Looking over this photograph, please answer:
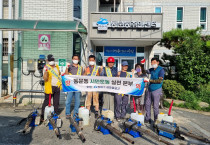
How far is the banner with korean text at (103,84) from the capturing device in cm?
494

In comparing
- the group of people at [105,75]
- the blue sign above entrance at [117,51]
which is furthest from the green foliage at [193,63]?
the group of people at [105,75]

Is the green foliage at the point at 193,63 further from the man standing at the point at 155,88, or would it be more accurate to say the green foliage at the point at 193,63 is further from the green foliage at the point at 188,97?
the man standing at the point at 155,88

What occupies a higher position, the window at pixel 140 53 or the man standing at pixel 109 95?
the window at pixel 140 53

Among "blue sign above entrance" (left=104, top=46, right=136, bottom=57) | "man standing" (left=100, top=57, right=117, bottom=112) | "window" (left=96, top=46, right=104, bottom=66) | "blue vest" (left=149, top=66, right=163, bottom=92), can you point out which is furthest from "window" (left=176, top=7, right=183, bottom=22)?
"man standing" (left=100, top=57, right=117, bottom=112)

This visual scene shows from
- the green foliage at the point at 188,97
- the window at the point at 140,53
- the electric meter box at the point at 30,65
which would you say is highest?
the window at the point at 140,53

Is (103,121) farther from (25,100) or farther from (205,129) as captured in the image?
(25,100)

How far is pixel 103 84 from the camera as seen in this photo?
16.6ft

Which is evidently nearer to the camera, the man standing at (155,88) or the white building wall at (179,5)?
the man standing at (155,88)

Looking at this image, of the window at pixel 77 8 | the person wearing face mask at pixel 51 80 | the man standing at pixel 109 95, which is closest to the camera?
the person wearing face mask at pixel 51 80

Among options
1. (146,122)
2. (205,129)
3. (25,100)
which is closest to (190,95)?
(205,129)

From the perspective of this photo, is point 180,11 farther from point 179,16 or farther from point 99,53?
point 99,53

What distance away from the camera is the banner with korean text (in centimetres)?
494

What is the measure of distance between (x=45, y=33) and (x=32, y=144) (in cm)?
541

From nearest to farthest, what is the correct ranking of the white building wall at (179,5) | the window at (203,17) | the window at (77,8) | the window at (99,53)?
the window at (77,8), the window at (99,53), the white building wall at (179,5), the window at (203,17)
